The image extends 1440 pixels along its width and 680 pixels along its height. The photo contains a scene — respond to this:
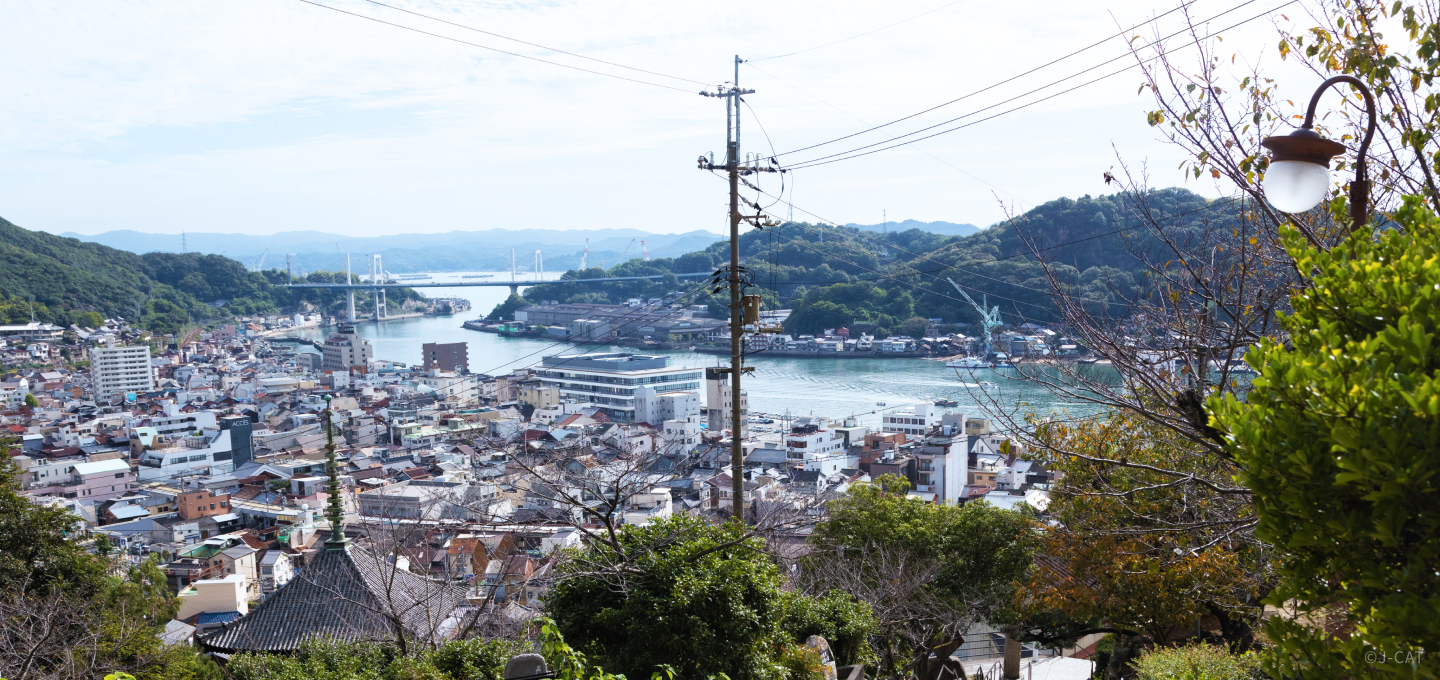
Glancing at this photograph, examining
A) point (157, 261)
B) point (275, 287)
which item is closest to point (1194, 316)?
point (157, 261)

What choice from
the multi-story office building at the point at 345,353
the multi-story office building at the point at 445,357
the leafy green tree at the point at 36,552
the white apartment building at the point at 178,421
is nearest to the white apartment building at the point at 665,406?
the white apartment building at the point at 178,421

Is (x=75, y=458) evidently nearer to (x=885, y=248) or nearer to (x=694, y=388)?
(x=694, y=388)

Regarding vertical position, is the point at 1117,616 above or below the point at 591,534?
below

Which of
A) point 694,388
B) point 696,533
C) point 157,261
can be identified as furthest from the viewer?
point 157,261

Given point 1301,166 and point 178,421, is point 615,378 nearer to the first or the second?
point 178,421

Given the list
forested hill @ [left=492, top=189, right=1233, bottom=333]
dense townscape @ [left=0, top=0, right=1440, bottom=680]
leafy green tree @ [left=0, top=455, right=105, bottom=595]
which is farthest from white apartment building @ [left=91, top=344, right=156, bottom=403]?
leafy green tree @ [left=0, top=455, right=105, bottom=595]

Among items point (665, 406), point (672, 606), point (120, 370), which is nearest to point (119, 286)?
point (120, 370)

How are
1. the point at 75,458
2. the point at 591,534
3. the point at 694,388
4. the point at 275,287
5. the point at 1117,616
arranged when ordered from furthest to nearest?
the point at 275,287 → the point at 694,388 → the point at 75,458 → the point at 1117,616 → the point at 591,534
